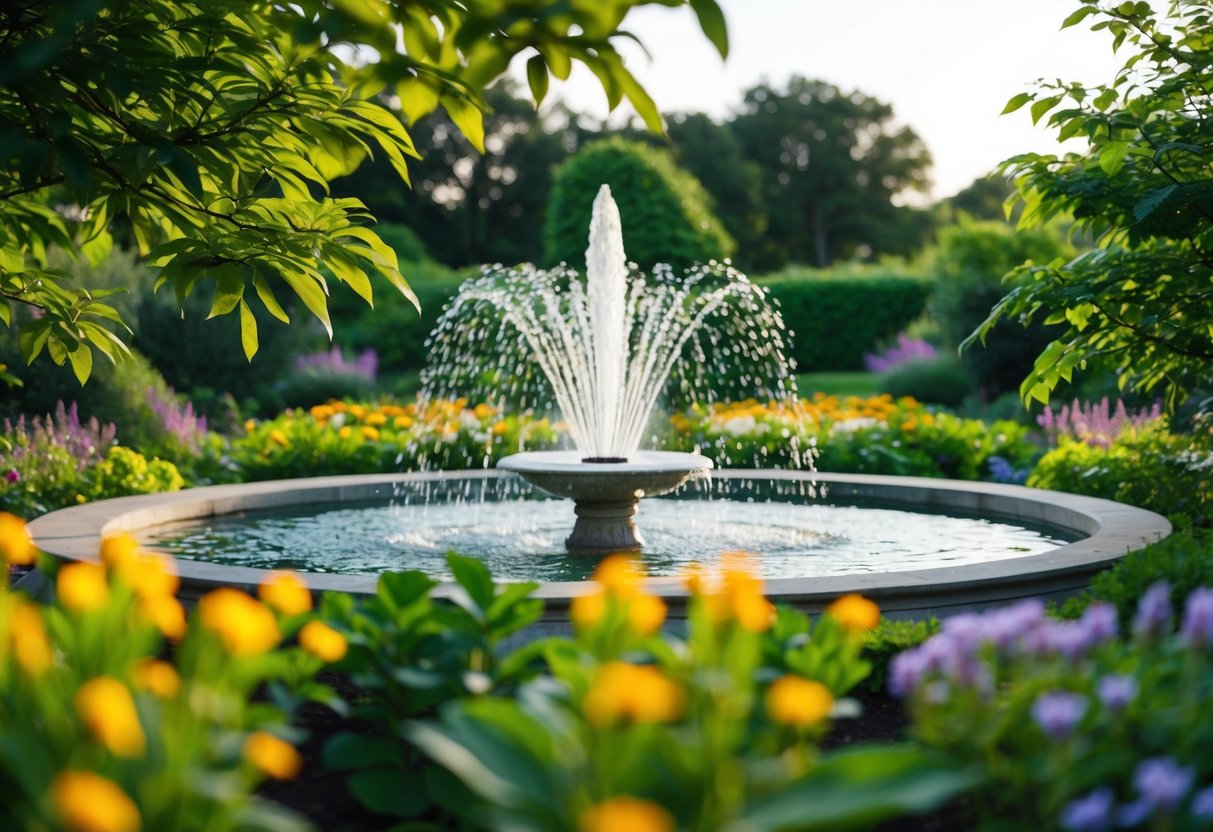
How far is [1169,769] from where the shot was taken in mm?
2117

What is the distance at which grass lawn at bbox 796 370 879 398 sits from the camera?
25.8 m

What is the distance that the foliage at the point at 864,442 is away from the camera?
12156 mm

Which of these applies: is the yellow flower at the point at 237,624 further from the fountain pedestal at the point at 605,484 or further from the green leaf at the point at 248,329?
the fountain pedestal at the point at 605,484

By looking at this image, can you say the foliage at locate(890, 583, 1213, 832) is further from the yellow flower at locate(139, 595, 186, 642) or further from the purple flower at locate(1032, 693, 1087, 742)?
the yellow flower at locate(139, 595, 186, 642)

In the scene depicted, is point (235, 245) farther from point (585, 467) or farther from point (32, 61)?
point (585, 467)

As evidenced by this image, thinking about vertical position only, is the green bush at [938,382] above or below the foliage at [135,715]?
above

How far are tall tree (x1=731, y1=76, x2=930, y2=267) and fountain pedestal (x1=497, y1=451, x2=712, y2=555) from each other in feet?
165

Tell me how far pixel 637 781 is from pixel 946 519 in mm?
7249

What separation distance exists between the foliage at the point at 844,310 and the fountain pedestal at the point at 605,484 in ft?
73.3

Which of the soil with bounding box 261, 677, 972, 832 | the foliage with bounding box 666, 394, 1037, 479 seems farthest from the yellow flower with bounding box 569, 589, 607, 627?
the foliage with bounding box 666, 394, 1037, 479

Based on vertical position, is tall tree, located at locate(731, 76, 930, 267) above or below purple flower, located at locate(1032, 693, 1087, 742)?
above

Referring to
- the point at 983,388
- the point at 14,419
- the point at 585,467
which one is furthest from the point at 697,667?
the point at 983,388

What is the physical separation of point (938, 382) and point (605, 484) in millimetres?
13872

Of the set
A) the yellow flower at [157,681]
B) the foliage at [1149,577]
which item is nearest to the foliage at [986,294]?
the foliage at [1149,577]
